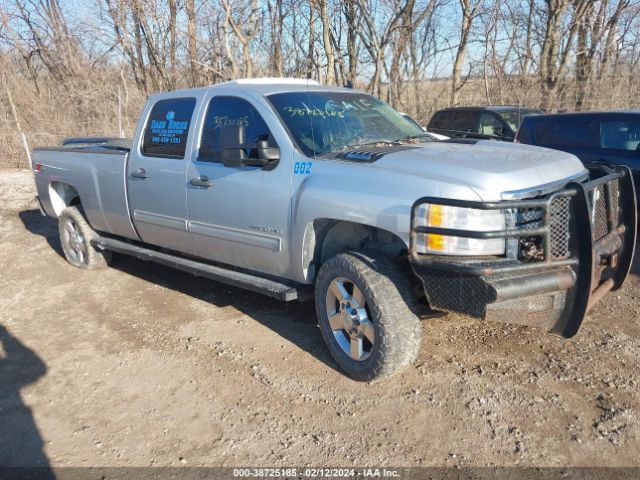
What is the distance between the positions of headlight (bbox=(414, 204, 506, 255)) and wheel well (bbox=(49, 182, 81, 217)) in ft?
16.7

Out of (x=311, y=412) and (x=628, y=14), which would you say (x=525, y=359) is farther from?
(x=628, y=14)

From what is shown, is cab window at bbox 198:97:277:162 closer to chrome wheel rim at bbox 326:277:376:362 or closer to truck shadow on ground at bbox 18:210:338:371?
chrome wheel rim at bbox 326:277:376:362

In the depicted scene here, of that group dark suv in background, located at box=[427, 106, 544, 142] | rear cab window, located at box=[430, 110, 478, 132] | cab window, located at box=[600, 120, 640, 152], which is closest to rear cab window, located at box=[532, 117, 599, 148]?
cab window, located at box=[600, 120, 640, 152]

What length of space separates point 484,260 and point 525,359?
120cm

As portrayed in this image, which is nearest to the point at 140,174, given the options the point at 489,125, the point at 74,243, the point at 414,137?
the point at 74,243

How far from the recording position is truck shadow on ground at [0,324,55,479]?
2998 mm

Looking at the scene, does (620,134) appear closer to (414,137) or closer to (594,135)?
(594,135)

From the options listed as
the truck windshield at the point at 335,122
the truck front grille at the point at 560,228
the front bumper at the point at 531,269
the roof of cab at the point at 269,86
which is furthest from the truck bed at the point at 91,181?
the truck front grille at the point at 560,228

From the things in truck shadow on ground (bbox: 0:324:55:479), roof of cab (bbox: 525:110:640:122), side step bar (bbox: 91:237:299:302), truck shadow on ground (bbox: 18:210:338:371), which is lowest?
truck shadow on ground (bbox: 0:324:55:479)

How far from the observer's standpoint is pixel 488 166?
3.30 meters

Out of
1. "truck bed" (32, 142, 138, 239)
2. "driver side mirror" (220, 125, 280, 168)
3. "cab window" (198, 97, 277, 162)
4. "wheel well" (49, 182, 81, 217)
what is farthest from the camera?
"wheel well" (49, 182, 81, 217)

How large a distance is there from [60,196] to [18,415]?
396 cm

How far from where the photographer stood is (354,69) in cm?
1881

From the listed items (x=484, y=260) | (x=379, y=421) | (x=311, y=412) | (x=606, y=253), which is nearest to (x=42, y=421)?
(x=311, y=412)
